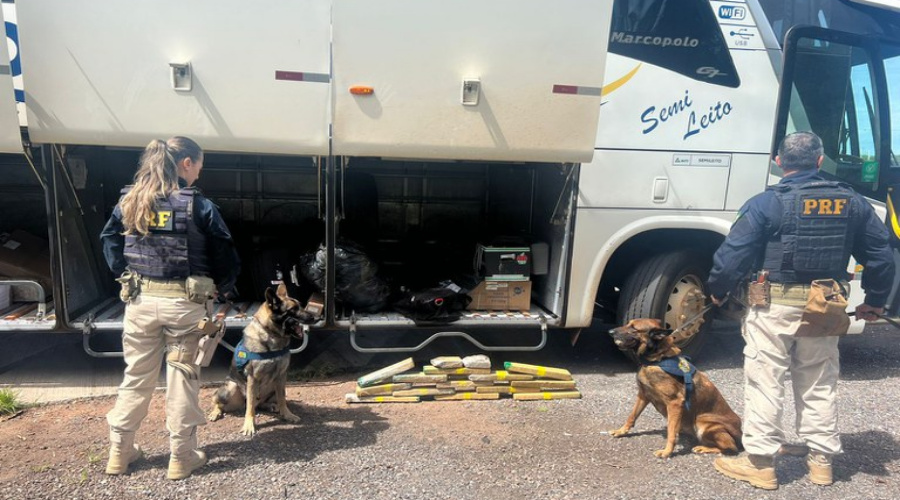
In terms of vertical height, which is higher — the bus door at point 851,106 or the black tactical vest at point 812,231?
the bus door at point 851,106

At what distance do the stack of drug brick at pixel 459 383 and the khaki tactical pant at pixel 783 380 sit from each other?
4.62 feet

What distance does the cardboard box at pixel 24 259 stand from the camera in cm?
457

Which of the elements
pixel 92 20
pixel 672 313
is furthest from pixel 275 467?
pixel 672 313

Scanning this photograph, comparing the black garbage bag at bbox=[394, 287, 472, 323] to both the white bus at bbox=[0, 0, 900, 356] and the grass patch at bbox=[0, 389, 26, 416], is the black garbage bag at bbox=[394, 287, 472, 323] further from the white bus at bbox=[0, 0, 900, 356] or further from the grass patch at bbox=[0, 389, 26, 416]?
the grass patch at bbox=[0, 389, 26, 416]

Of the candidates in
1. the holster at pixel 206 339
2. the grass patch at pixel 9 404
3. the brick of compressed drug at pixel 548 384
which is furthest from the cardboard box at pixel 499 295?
the grass patch at pixel 9 404

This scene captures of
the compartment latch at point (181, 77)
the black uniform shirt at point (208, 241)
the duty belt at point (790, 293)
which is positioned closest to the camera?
the black uniform shirt at point (208, 241)

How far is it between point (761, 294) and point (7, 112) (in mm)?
4504

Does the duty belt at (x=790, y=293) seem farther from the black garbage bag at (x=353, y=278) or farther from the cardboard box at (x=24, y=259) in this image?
the cardboard box at (x=24, y=259)

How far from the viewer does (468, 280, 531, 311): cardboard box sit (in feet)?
15.7

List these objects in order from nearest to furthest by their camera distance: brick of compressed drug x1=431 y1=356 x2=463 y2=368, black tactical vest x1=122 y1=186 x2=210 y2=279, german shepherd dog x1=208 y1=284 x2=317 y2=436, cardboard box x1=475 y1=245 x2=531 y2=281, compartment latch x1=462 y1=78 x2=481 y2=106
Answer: black tactical vest x1=122 y1=186 x2=210 y2=279 → german shepherd dog x1=208 y1=284 x2=317 y2=436 → compartment latch x1=462 y1=78 x2=481 y2=106 → brick of compressed drug x1=431 y1=356 x2=463 y2=368 → cardboard box x1=475 y1=245 x2=531 y2=281

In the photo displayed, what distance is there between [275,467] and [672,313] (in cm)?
323

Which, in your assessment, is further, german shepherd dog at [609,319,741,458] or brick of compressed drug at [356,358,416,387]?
brick of compressed drug at [356,358,416,387]

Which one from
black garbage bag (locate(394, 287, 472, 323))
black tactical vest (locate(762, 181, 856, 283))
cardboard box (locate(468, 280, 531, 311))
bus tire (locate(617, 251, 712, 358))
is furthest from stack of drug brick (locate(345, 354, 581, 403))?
black tactical vest (locate(762, 181, 856, 283))

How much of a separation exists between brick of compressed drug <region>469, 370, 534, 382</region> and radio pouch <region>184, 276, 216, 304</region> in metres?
2.01
